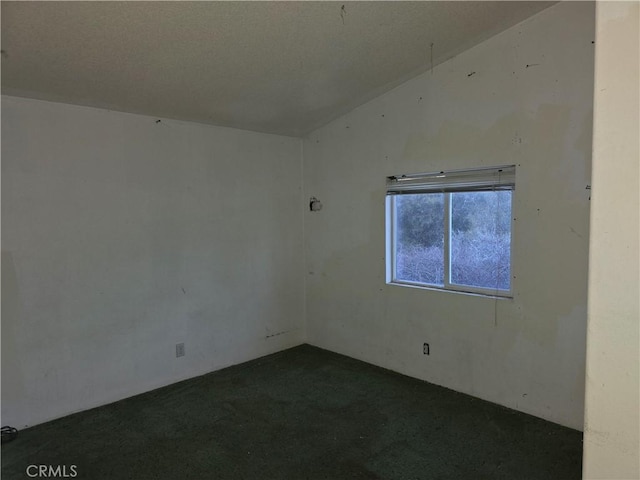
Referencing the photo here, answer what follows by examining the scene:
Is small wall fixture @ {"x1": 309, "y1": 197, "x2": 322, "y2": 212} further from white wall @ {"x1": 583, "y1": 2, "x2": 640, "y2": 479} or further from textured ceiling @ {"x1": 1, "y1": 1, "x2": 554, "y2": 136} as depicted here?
white wall @ {"x1": 583, "y1": 2, "x2": 640, "y2": 479}

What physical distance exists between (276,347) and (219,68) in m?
2.72

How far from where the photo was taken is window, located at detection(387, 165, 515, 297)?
2.99m

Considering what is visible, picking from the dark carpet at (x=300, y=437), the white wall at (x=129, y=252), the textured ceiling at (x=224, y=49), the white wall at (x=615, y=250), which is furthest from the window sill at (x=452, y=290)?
the white wall at (x=615, y=250)

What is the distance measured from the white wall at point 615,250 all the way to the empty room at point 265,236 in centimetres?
142

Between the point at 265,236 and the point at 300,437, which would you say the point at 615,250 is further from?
the point at 265,236

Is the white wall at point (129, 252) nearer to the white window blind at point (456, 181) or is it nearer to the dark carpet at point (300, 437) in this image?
the dark carpet at point (300, 437)

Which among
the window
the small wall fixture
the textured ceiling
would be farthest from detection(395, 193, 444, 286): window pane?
the textured ceiling

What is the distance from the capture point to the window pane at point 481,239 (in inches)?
117

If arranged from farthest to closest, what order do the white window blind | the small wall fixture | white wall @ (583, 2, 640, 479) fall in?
the small wall fixture, the white window blind, white wall @ (583, 2, 640, 479)

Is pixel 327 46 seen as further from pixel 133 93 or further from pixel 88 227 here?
pixel 88 227

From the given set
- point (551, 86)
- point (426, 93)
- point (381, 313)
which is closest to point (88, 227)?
point (381, 313)

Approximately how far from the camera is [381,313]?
12.2 feet

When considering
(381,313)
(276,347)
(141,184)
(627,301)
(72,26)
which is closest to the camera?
(627,301)

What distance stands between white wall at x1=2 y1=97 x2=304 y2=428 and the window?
4.08 feet
